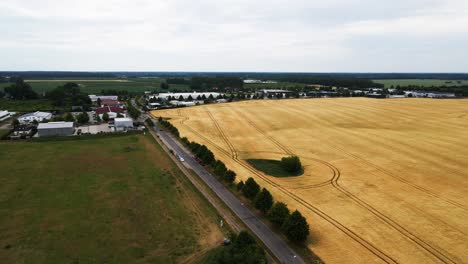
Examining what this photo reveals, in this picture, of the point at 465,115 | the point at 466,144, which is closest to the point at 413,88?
the point at 465,115

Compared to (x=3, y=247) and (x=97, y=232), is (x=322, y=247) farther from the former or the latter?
(x=3, y=247)

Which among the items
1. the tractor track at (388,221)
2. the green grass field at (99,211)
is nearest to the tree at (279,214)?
the green grass field at (99,211)

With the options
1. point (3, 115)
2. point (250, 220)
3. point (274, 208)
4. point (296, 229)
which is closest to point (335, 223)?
point (296, 229)

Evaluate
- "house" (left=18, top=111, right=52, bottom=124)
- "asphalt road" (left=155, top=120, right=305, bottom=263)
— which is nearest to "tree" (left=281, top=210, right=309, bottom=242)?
"asphalt road" (left=155, top=120, right=305, bottom=263)

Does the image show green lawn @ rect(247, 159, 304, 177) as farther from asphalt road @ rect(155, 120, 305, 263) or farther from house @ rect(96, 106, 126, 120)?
house @ rect(96, 106, 126, 120)

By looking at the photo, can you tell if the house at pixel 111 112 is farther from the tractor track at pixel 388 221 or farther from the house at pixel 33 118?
the tractor track at pixel 388 221

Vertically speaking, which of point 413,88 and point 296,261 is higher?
point 413,88

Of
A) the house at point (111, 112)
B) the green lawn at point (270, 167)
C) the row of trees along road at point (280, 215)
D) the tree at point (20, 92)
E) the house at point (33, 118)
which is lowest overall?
the green lawn at point (270, 167)
